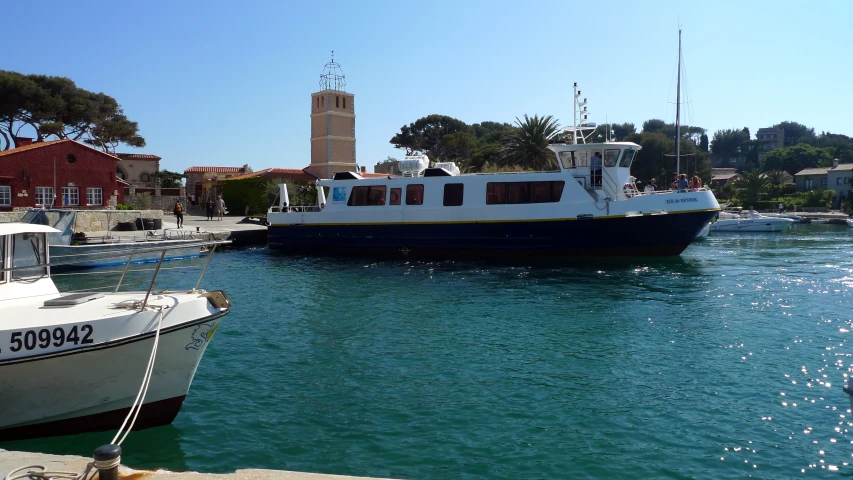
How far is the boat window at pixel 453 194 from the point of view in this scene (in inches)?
902

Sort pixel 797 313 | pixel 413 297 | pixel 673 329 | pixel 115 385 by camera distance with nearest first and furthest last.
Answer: pixel 115 385, pixel 673 329, pixel 797 313, pixel 413 297

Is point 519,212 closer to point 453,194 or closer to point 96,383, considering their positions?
point 453,194

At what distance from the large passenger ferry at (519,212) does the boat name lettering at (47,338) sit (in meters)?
17.2

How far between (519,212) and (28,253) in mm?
16594

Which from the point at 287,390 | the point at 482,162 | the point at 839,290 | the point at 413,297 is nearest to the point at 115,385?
the point at 287,390

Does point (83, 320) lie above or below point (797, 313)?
above

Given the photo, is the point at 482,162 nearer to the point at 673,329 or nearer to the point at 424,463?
the point at 673,329

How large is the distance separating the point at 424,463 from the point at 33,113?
49680mm

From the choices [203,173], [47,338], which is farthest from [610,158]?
[203,173]

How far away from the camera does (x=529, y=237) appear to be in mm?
21766

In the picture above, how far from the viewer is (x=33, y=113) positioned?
4453 cm

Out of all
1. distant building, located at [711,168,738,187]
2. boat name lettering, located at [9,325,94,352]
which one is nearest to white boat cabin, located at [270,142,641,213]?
boat name lettering, located at [9,325,94,352]

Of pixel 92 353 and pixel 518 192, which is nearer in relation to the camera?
A: pixel 92 353

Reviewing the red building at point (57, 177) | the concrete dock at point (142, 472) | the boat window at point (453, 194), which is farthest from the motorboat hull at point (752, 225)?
the concrete dock at point (142, 472)
